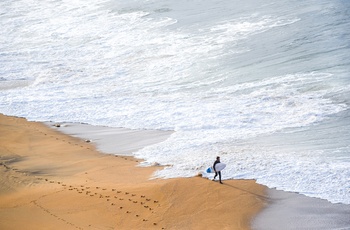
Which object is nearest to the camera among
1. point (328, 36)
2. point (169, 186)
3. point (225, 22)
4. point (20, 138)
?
point (169, 186)

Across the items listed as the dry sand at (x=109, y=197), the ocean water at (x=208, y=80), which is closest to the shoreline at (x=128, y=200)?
the dry sand at (x=109, y=197)

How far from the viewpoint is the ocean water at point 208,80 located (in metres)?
25.2

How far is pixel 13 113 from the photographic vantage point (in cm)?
3400

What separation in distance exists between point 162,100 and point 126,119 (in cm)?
275

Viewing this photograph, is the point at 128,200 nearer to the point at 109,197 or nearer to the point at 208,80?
the point at 109,197

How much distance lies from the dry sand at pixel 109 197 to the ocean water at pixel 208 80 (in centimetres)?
140

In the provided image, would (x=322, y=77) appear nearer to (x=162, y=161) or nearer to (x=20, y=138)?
(x=162, y=161)

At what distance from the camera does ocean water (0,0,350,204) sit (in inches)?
993

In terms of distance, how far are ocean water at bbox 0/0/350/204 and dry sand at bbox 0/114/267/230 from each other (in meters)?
1.40

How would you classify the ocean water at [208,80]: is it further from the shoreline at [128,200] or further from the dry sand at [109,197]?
the dry sand at [109,197]

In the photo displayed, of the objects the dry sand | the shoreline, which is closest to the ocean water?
the shoreline

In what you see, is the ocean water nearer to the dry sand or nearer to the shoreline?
the shoreline

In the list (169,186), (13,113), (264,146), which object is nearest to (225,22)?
(13,113)

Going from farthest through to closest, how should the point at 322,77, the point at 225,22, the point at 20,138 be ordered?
the point at 225,22
the point at 322,77
the point at 20,138
